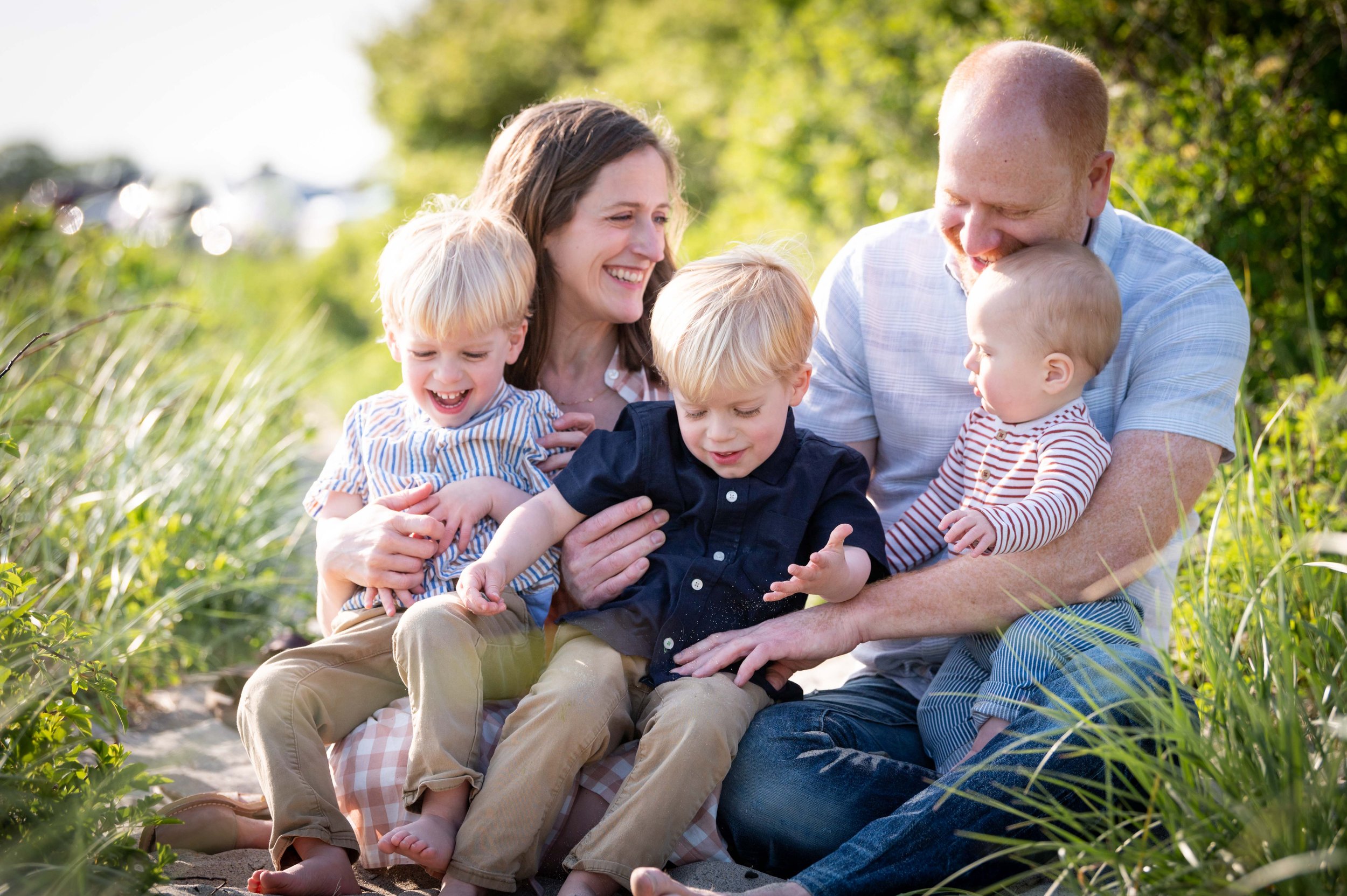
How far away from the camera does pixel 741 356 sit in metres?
2.52

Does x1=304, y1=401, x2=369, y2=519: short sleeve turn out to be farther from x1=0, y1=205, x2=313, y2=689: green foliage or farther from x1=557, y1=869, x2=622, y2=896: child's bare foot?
x1=557, y1=869, x2=622, y2=896: child's bare foot

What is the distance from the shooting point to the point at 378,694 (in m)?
2.73

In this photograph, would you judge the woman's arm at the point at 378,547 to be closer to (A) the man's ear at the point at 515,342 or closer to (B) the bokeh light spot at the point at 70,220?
(A) the man's ear at the point at 515,342

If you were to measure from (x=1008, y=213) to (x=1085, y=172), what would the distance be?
8.8 inches

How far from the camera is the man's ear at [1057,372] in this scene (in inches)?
102

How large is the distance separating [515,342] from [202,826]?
1394 millimetres

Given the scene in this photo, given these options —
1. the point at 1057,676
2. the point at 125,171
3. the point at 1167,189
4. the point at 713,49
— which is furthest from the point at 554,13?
the point at 1057,676

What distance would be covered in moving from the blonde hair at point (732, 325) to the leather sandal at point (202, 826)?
147cm

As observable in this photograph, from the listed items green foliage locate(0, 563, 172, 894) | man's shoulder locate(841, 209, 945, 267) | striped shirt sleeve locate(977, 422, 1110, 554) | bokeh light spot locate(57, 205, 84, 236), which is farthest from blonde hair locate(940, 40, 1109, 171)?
bokeh light spot locate(57, 205, 84, 236)

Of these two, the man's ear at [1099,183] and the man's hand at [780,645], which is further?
the man's ear at [1099,183]

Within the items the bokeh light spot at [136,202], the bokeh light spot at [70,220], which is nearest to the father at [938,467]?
the bokeh light spot at [70,220]

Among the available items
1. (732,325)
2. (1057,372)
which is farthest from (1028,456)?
(732,325)

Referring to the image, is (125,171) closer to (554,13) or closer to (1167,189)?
(554,13)

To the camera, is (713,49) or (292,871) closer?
(292,871)
